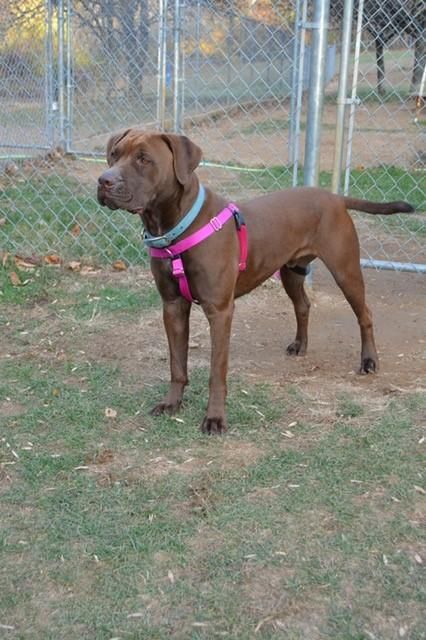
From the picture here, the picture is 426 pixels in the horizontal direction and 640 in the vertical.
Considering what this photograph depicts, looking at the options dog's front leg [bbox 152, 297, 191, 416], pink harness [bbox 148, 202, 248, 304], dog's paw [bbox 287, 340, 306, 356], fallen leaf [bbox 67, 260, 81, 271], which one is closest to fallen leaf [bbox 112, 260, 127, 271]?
fallen leaf [bbox 67, 260, 81, 271]

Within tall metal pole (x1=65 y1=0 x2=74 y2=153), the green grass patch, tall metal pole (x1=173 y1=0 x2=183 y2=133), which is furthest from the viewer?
tall metal pole (x1=65 y1=0 x2=74 y2=153)

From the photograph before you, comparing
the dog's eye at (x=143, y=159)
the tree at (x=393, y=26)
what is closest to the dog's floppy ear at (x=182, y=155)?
the dog's eye at (x=143, y=159)

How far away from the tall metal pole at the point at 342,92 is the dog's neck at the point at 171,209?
1752 mm

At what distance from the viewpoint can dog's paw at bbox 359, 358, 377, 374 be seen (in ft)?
13.7

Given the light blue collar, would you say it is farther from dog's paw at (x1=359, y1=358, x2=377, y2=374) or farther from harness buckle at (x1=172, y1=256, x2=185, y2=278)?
dog's paw at (x1=359, y1=358, x2=377, y2=374)

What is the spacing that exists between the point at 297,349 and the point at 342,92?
155 centimetres

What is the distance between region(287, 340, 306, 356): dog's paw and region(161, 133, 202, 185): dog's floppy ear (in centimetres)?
149

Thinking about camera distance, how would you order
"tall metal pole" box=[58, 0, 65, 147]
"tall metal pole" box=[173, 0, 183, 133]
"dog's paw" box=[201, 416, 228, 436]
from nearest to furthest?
"dog's paw" box=[201, 416, 228, 436] → "tall metal pole" box=[173, 0, 183, 133] → "tall metal pole" box=[58, 0, 65, 147]

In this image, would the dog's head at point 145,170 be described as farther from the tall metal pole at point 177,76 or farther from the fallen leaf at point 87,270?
the tall metal pole at point 177,76

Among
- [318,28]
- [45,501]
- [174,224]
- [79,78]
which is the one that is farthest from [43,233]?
[79,78]

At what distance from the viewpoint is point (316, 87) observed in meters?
4.77

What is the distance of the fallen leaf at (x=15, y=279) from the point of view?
5.48m

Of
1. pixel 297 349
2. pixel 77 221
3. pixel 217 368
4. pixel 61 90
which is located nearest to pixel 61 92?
pixel 61 90

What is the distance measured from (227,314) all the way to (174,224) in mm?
439
